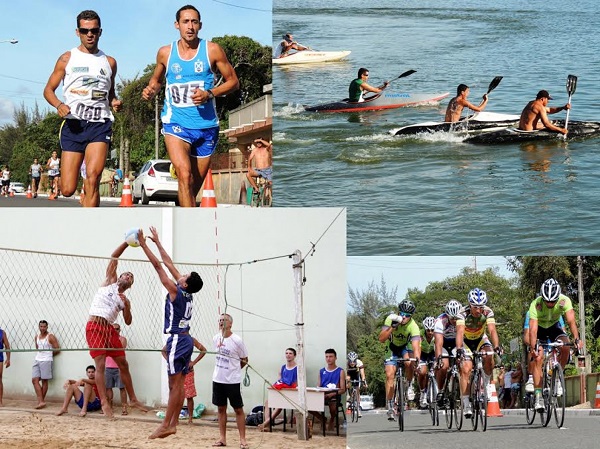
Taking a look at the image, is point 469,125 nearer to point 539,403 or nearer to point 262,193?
point 262,193

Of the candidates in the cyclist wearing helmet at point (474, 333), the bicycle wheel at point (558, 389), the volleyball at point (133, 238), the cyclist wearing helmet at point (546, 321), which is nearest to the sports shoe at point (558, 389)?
the bicycle wheel at point (558, 389)

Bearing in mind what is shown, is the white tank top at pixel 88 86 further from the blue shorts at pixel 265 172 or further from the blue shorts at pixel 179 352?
the blue shorts at pixel 265 172

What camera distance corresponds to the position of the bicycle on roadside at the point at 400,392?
1165 centimetres

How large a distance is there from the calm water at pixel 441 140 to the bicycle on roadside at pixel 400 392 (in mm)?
5889

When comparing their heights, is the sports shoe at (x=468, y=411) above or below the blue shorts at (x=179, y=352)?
below

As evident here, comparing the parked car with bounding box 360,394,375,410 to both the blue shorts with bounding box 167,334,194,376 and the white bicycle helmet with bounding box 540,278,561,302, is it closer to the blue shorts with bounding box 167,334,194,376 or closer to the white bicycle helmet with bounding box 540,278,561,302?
the white bicycle helmet with bounding box 540,278,561,302

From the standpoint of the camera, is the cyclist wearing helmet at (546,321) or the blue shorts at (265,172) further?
the blue shorts at (265,172)

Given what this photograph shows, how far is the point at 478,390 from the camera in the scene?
10789mm

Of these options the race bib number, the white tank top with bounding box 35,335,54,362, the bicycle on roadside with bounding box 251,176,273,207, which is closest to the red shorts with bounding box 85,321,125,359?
the white tank top with bounding box 35,335,54,362

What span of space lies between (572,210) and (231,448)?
10.1 metres

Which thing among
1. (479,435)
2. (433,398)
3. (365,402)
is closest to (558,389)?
(479,435)

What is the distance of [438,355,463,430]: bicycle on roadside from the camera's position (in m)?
11.2

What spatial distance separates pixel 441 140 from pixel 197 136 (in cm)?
1047

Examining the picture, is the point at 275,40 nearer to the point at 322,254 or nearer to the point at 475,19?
the point at 475,19
